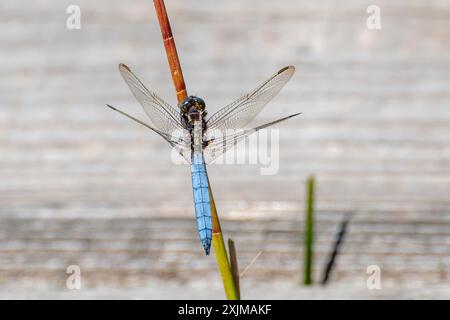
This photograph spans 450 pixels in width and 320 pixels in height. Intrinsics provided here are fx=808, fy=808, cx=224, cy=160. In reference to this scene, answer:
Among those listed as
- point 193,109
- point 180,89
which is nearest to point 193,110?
point 193,109

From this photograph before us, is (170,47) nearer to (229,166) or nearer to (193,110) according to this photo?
(193,110)

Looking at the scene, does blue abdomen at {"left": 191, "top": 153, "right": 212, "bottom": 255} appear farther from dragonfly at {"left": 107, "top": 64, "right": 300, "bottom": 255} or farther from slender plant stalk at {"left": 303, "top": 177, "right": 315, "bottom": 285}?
slender plant stalk at {"left": 303, "top": 177, "right": 315, "bottom": 285}

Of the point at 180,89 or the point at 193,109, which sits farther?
the point at 193,109

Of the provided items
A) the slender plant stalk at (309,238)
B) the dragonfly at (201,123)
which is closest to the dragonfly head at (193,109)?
the dragonfly at (201,123)

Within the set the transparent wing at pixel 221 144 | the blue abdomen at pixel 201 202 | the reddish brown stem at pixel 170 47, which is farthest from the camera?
the transparent wing at pixel 221 144

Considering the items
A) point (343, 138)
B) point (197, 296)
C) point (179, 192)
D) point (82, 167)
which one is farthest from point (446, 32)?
point (197, 296)

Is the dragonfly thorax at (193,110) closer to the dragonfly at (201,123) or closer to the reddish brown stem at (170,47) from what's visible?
the dragonfly at (201,123)

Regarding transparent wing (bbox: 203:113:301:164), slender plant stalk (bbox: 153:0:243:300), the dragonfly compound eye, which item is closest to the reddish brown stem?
slender plant stalk (bbox: 153:0:243:300)
